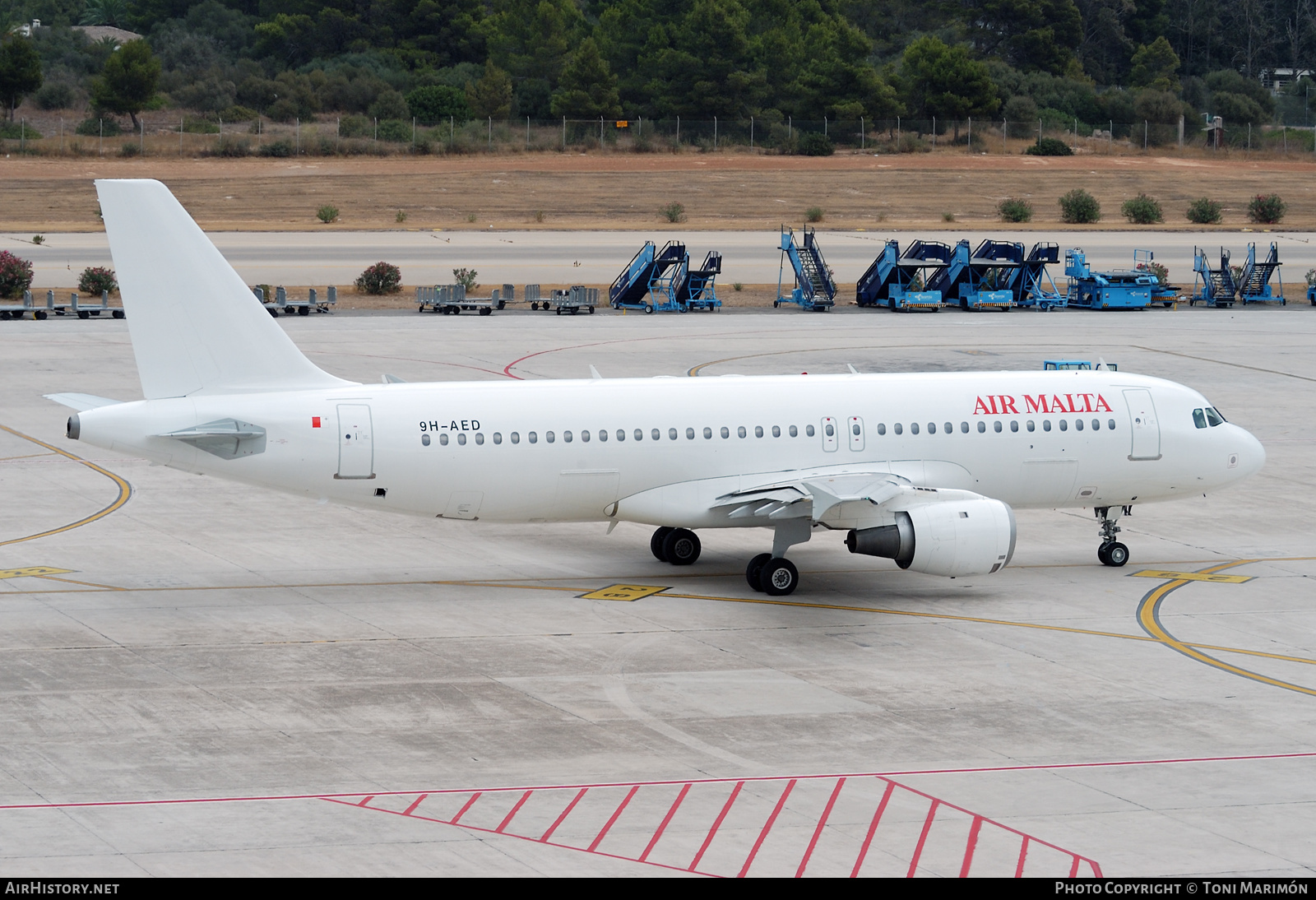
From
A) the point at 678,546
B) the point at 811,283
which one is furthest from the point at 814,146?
the point at 678,546

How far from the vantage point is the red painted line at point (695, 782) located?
19.7 m

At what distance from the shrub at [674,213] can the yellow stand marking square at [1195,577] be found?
8829cm

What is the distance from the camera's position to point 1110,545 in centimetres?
3362

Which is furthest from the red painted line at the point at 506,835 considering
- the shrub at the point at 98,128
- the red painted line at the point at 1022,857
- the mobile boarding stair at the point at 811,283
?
the shrub at the point at 98,128

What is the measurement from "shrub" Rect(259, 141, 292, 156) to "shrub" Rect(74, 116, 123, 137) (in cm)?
1456

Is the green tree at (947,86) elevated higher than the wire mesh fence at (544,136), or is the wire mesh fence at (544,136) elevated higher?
the green tree at (947,86)

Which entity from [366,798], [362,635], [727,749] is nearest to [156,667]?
[362,635]

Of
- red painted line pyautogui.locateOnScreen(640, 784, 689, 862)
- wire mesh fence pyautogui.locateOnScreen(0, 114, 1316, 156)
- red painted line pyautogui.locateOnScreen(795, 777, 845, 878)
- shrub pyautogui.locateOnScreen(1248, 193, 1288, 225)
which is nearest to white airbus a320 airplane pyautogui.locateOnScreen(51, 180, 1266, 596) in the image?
red painted line pyautogui.locateOnScreen(795, 777, 845, 878)

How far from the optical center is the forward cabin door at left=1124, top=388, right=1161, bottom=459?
33000mm

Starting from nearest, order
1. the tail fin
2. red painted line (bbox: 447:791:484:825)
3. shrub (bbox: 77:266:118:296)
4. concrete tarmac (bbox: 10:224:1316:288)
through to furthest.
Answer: red painted line (bbox: 447:791:484:825) < the tail fin < shrub (bbox: 77:266:118:296) < concrete tarmac (bbox: 10:224:1316:288)

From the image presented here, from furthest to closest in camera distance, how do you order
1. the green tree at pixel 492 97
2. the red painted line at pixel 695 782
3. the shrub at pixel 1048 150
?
the green tree at pixel 492 97, the shrub at pixel 1048 150, the red painted line at pixel 695 782

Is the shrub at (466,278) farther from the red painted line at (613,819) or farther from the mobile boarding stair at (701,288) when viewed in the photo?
the red painted line at (613,819)

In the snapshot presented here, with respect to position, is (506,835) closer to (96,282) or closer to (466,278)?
(466,278)

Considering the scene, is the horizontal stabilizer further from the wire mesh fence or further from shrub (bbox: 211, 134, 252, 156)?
the wire mesh fence
